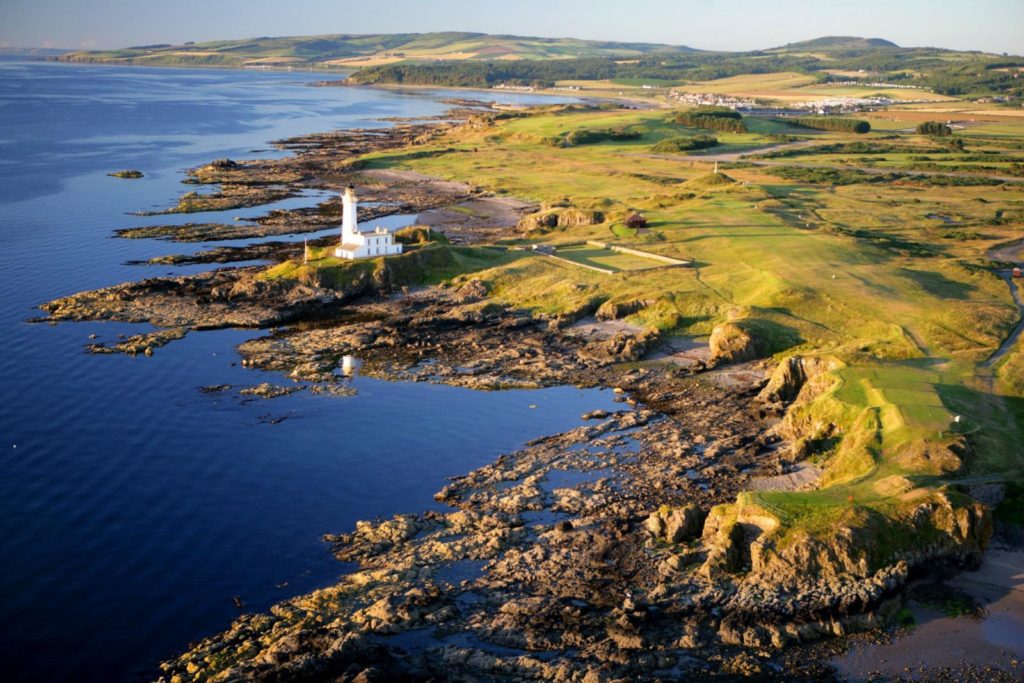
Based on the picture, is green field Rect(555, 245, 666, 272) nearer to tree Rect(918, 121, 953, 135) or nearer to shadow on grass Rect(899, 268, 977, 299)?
shadow on grass Rect(899, 268, 977, 299)

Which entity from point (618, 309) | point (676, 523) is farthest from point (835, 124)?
point (676, 523)

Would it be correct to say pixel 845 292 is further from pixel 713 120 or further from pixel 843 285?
pixel 713 120

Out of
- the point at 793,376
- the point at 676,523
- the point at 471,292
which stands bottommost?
the point at 676,523

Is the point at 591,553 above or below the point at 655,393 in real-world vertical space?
below

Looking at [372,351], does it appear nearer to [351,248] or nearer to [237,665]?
[351,248]

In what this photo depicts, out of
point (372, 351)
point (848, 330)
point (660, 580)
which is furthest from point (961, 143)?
point (660, 580)

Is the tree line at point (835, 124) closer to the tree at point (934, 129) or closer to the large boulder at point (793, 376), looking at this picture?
the tree at point (934, 129)

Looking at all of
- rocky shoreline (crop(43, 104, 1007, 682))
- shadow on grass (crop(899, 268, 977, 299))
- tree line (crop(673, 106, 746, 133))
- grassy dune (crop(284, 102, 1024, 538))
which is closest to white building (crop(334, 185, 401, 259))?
grassy dune (crop(284, 102, 1024, 538))
